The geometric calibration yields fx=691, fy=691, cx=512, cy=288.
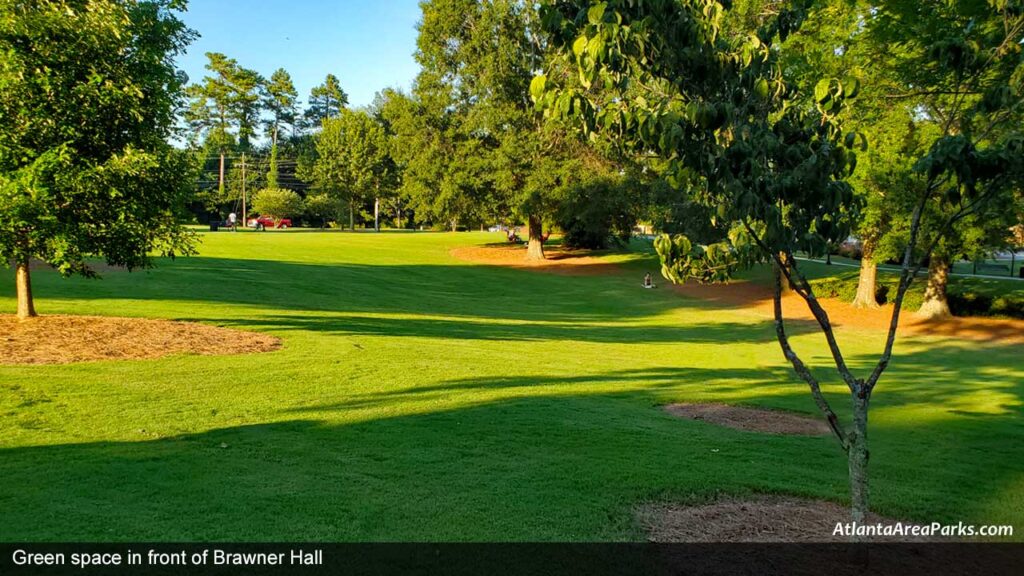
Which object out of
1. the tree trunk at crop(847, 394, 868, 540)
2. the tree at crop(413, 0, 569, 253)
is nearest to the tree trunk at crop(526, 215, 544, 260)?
the tree at crop(413, 0, 569, 253)

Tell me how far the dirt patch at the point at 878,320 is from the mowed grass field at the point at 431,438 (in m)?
6.10

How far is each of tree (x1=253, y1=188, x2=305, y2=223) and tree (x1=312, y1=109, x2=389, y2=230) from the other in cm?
312

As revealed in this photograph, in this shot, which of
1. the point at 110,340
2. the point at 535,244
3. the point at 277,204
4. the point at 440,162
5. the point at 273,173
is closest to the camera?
the point at 110,340

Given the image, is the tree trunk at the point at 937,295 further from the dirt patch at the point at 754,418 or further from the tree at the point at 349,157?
the tree at the point at 349,157

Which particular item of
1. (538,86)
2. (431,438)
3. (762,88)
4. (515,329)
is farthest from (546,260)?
(538,86)

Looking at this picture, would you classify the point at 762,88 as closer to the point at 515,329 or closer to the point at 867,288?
the point at 515,329

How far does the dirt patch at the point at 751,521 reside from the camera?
5.99 meters

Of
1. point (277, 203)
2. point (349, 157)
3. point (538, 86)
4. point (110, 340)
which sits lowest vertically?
point (110, 340)

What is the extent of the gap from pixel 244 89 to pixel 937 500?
94.5 metres

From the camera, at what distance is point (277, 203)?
73.6 m

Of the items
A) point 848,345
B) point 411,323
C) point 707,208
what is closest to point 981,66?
point 707,208

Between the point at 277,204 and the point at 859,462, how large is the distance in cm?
7439

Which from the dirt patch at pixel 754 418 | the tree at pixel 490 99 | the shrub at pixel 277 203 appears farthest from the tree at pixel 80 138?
the shrub at pixel 277 203
